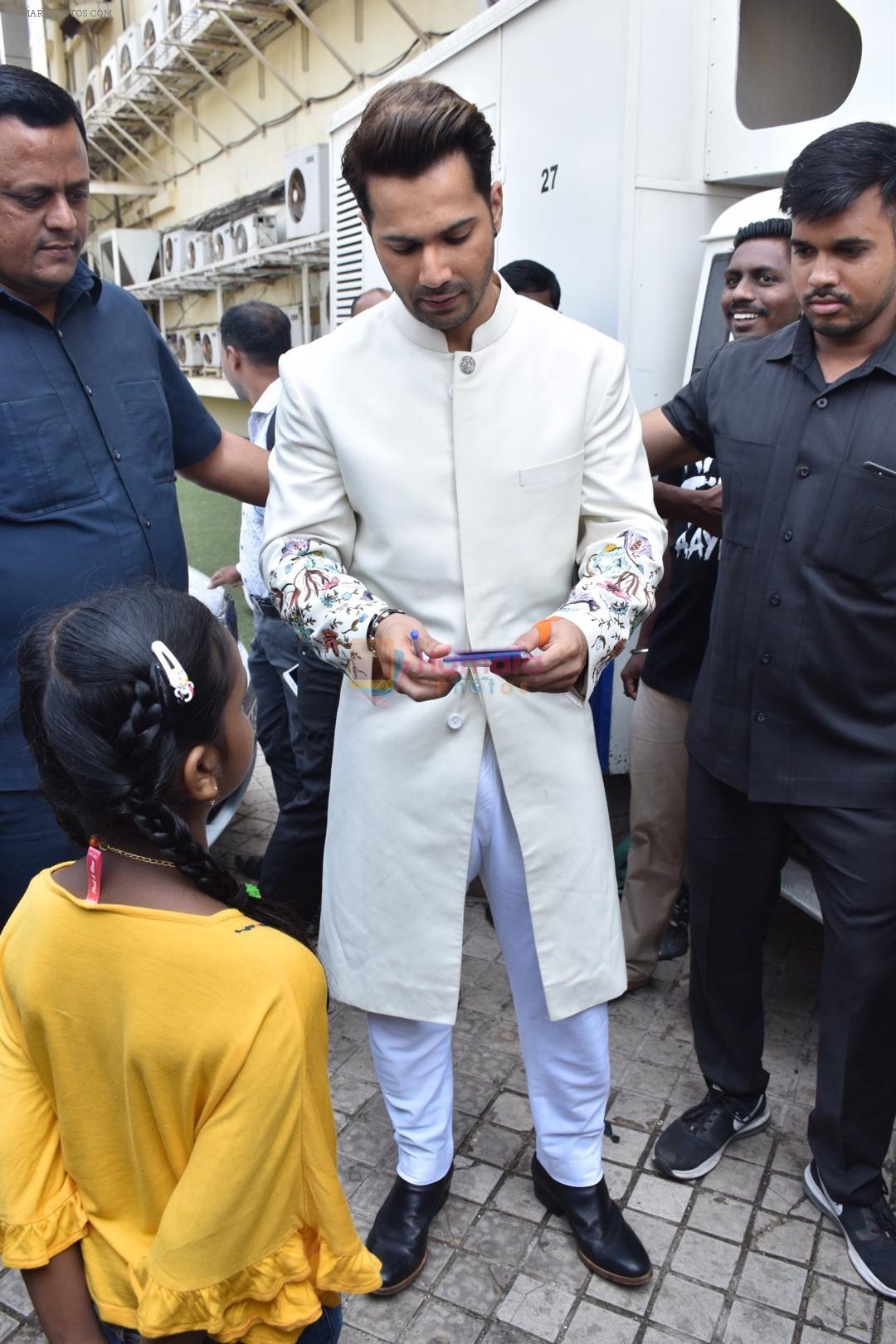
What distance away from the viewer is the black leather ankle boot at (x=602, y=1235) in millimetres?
2240

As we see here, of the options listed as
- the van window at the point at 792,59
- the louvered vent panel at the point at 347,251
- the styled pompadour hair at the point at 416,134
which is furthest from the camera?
the louvered vent panel at the point at 347,251

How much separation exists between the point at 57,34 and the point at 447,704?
88.4 feet

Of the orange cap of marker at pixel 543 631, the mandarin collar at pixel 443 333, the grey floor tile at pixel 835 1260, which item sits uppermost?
the mandarin collar at pixel 443 333

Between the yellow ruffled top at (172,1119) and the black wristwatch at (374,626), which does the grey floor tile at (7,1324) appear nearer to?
the yellow ruffled top at (172,1119)

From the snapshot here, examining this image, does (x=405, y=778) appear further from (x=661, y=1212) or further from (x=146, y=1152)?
(x=661, y=1212)

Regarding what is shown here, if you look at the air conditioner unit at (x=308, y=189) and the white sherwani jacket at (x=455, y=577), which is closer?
the white sherwani jacket at (x=455, y=577)

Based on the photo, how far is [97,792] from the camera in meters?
1.35

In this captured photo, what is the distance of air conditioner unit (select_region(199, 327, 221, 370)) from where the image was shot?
16578 mm

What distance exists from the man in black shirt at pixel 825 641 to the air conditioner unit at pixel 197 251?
48.6 ft

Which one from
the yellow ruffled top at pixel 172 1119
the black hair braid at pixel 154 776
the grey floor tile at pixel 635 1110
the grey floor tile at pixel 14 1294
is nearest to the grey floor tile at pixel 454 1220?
the grey floor tile at pixel 635 1110

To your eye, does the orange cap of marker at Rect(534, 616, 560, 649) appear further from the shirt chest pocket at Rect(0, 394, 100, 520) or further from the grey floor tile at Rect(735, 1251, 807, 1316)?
the grey floor tile at Rect(735, 1251, 807, 1316)

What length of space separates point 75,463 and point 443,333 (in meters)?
0.80

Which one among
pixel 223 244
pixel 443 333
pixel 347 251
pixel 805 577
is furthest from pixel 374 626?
pixel 223 244

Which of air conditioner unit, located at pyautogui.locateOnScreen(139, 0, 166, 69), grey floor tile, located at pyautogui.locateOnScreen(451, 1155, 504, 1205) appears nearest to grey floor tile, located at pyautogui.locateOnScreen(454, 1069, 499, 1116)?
grey floor tile, located at pyautogui.locateOnScreen(451, 1155, 504, 1205)
